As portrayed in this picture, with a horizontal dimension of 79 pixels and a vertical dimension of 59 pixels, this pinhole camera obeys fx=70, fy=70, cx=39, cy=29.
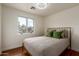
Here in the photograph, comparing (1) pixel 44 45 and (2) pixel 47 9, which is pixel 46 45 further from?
(2) pixel 47 9

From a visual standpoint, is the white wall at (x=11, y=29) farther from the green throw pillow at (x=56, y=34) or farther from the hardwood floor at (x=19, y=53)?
the green throw pillow at (x=56, y=34)

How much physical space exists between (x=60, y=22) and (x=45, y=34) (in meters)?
0.34

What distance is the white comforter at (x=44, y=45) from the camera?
39.7 inches

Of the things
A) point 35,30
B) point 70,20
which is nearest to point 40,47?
point 35,30

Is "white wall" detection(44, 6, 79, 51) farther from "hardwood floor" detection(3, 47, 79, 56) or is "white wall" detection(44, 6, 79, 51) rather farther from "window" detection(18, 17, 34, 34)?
"window" detection(18, 17, 34, 34)

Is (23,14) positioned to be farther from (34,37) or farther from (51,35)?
(51,35)

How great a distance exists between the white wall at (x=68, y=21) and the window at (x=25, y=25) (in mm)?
274

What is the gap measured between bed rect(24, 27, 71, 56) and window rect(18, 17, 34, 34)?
0.49 feet

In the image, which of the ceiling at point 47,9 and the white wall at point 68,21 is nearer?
the ceiling at point 47,9

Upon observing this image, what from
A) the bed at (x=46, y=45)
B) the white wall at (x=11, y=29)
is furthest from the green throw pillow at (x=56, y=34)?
the white wall at (x=11, y=29)

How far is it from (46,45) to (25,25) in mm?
457

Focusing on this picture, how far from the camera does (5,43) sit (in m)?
1.07

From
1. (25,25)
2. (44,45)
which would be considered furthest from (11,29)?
(44,45)

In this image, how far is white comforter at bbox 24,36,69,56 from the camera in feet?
3.31
